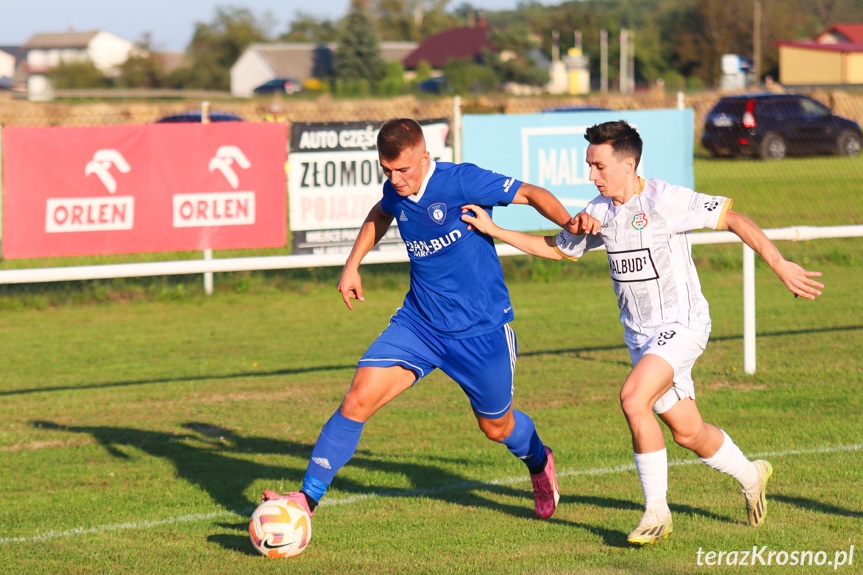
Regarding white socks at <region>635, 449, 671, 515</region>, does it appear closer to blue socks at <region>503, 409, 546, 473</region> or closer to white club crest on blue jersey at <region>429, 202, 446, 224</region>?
blue socks at <region>503, 409, 546, 473</region>

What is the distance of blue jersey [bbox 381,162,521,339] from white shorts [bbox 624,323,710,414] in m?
0.80

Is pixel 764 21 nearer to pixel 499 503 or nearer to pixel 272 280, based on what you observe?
pixel 272 280

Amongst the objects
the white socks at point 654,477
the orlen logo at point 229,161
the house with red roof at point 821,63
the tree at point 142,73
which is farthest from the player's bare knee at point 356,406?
the tree at point 142,73

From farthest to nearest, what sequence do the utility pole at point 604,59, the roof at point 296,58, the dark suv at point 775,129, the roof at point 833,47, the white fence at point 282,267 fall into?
the roof at point 296,58, the utility pole at point 604,59, the roof at point 833,47, the dark suv at point 775,129, the white fence at point 282,267

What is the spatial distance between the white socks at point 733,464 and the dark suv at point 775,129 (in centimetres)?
2042

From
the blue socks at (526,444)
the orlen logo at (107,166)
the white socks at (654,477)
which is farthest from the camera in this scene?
the orlen logo at (107,166)

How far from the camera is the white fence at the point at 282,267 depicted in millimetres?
7374

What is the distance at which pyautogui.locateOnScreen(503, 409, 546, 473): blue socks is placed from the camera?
17.1 ft

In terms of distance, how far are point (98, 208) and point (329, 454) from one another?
7462 mm

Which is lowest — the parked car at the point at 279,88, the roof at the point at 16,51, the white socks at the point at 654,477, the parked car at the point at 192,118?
the white socks at the point at 654,477

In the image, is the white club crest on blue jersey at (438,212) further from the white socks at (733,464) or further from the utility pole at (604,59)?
the utility pole at (604,59)

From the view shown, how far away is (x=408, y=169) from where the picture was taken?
474 centimetres

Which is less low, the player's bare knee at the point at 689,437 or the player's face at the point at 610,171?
the player's face at the point at 610,171

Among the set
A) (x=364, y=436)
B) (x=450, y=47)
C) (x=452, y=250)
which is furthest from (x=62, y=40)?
(x=452, y=250)
